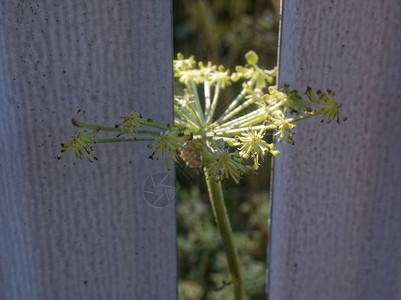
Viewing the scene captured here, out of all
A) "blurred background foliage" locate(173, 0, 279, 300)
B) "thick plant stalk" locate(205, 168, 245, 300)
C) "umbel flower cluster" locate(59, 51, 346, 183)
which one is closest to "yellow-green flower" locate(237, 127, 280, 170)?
"umbel flower cluster" locate(59, 51, 346, 183)

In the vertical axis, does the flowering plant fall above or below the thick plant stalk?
above

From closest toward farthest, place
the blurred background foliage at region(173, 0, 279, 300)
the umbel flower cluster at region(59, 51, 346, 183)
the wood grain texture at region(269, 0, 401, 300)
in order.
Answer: the umbel flower cluster at region(59, 51, 346, 183) → the wood grain texture at region(269, 0, 401, 300) → the blurred background foliage at region(173, 0, 279, 300)

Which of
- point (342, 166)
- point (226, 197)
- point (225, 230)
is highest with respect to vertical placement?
point (342, 166)

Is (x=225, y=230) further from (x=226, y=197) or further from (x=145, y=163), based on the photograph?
(x=226, y=197)

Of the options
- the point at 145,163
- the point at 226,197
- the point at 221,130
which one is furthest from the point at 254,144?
the point at 226,197

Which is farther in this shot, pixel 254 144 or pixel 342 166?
pixel 342 166

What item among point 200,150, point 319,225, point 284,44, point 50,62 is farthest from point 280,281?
point 50,62

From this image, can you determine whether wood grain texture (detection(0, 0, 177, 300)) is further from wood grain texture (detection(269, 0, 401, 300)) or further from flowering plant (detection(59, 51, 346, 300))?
wood grain texture (detection(269, 0, 401, 300))

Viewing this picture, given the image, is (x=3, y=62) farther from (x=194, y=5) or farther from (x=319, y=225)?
(x=194, y=5)
